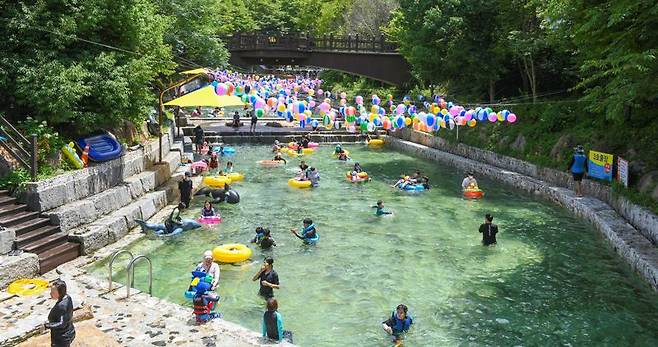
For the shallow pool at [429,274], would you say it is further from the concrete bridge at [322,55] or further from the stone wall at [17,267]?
the concrete bridge at [322,55]

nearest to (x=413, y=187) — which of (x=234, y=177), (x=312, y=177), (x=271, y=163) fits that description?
(x=312, y=177)

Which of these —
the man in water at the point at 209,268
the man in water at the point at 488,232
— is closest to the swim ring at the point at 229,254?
the man in water at the point at 209,268

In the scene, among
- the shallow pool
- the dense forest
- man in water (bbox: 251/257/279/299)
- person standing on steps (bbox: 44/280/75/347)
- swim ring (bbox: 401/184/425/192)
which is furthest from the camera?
swim ring (bbox: 401/184/425/192)

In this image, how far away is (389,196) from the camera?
87.9ft

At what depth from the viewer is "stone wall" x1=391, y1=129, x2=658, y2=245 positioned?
720 inches

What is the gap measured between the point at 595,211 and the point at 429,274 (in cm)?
847

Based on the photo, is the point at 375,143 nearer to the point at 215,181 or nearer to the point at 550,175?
the point at 550,175

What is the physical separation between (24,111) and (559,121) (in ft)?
79.6

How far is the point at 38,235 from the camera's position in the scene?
1543 centimetres

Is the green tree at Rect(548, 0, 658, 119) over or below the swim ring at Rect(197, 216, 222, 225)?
over

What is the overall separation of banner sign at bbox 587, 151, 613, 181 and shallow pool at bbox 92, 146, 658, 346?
7.14ft

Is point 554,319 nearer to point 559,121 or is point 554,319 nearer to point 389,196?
point 389,196

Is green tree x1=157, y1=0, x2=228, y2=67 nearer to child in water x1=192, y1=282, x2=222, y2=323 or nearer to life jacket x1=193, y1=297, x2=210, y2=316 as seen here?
child in water x1=192, y1=282, x2=222, y2=323

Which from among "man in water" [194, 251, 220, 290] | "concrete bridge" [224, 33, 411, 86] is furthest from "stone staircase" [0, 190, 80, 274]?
"concrete bridge" [224, 33, 411, 86]
